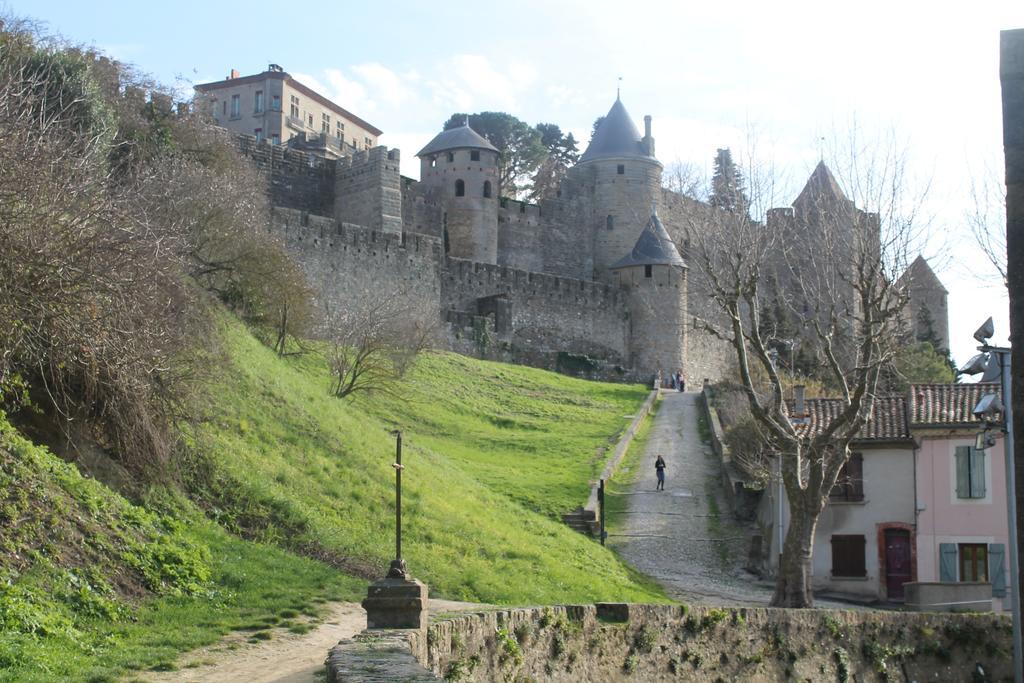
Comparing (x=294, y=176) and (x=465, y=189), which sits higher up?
(x=465, y=189)

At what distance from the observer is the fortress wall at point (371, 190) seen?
51.2 m

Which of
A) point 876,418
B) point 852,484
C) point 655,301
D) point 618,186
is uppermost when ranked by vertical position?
point 618,186

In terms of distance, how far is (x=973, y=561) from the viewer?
2502cm

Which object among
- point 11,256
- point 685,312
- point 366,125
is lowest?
point 11,256

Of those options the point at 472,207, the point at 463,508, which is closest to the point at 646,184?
the point at 472,207

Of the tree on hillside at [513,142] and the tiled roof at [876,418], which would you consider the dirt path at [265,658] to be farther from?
the tree on hillside at [513,142]

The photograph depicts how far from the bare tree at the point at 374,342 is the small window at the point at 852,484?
1144 cm

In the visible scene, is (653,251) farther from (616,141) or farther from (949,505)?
(949,505)

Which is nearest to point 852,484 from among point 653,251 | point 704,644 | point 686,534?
point 686,534

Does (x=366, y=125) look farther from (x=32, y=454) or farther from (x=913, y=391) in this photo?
(x=32, y=454)

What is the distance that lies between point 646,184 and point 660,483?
3526 cm

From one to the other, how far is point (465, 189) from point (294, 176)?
29.3 feet

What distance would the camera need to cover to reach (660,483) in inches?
1240

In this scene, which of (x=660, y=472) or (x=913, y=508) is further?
(x=660, y=472)
